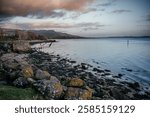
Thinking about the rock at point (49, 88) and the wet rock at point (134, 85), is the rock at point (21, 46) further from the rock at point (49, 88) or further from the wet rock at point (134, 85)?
the wet rock at point (134, 85)

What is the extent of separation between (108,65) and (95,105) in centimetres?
340

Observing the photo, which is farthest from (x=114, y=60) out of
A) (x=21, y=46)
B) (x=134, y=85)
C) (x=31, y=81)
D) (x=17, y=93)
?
(x=17, y=93)

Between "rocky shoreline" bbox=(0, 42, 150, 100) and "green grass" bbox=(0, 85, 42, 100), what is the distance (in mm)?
116

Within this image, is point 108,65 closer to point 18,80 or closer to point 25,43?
point 25,43

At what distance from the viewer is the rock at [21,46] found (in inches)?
301

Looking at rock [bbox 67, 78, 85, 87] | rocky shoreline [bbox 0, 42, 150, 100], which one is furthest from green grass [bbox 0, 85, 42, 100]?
rock [bbox 67, 78, 85, 87]

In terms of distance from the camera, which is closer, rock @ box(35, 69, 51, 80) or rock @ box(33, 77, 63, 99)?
rock @ box(33, 77, 63, 99)

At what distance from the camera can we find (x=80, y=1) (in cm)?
626

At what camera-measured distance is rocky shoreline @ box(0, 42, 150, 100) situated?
5422 mm

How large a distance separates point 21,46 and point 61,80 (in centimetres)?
214

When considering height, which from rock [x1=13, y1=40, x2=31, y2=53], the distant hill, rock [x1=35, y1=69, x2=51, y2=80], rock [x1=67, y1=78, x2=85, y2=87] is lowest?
rock [x1=67, y1=78, x2=85, y2=87]

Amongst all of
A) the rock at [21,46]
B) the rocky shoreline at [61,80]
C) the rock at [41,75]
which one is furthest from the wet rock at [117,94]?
the rock at [21,46]

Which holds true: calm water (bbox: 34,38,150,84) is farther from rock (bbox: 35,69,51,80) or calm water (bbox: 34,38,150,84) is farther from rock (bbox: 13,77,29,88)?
rock (bbox: 13,77,29,88)

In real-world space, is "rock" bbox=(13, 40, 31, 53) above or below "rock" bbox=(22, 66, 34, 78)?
above
